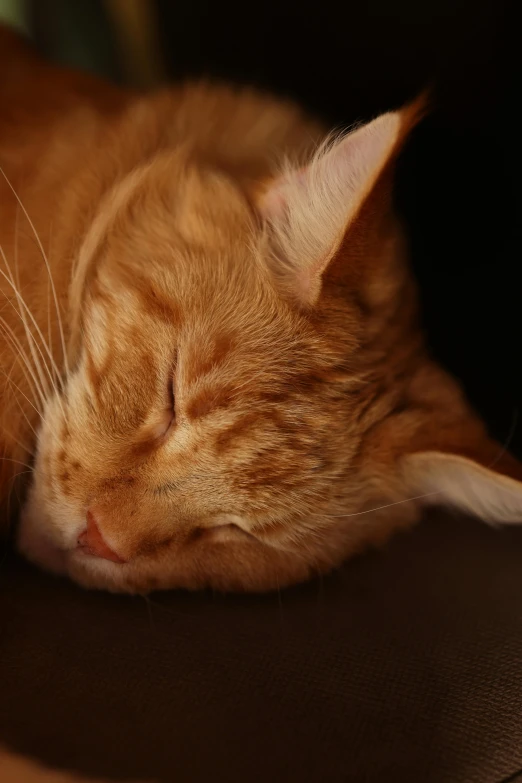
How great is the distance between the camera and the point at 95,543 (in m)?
1.08

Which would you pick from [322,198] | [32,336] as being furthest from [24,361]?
[322,198]

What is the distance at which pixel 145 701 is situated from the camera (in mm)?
988

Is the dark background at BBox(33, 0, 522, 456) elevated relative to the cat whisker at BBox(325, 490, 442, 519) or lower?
elevated

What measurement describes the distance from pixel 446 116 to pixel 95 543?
5.22ft

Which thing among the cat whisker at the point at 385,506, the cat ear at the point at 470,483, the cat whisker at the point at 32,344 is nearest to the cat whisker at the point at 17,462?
the cat whisker at the point at 32,344

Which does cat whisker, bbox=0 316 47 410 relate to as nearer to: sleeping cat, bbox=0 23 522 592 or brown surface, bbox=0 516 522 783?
sleeping cat, bbox=0 23 522 592

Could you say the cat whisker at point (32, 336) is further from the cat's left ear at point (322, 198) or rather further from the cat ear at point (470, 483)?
the cat ear at point (470, 483)

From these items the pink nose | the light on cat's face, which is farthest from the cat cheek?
the pink nose

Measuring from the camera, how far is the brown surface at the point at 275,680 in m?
0.93

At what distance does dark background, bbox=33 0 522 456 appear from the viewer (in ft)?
6.43

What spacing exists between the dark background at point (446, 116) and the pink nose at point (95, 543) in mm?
1123

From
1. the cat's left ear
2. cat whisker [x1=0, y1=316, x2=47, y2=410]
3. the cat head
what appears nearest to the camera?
the cat's left ear

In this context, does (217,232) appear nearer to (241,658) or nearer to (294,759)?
(241,658)

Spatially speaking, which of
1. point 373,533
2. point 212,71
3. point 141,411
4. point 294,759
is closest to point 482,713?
point 294,759
